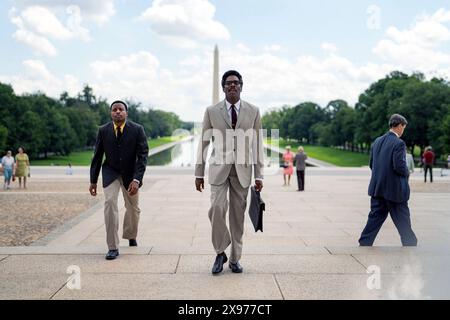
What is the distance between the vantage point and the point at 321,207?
12.0 m

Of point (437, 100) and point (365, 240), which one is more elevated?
point (437, 100)

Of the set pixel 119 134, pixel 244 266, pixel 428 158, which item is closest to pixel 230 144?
pixel 244 266

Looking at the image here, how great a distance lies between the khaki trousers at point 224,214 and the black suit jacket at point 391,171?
2118 mm

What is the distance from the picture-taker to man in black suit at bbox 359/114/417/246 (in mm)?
6109

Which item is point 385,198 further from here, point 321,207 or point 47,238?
point 321,207

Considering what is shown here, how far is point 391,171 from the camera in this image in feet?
20.3

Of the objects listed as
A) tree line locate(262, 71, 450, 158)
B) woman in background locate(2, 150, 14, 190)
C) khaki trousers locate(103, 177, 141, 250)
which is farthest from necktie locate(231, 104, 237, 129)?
tree line locate(262, 71, 450, 158)

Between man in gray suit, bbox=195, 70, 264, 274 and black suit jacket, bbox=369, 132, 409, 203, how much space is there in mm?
1975

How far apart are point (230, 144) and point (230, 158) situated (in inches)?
5.6

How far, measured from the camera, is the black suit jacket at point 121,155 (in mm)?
5789

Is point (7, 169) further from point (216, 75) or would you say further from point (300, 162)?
point (216, 75)

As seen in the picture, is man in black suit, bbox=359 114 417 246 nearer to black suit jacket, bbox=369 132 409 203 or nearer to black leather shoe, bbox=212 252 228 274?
black suit jacket, bbox=369 132 409 203
